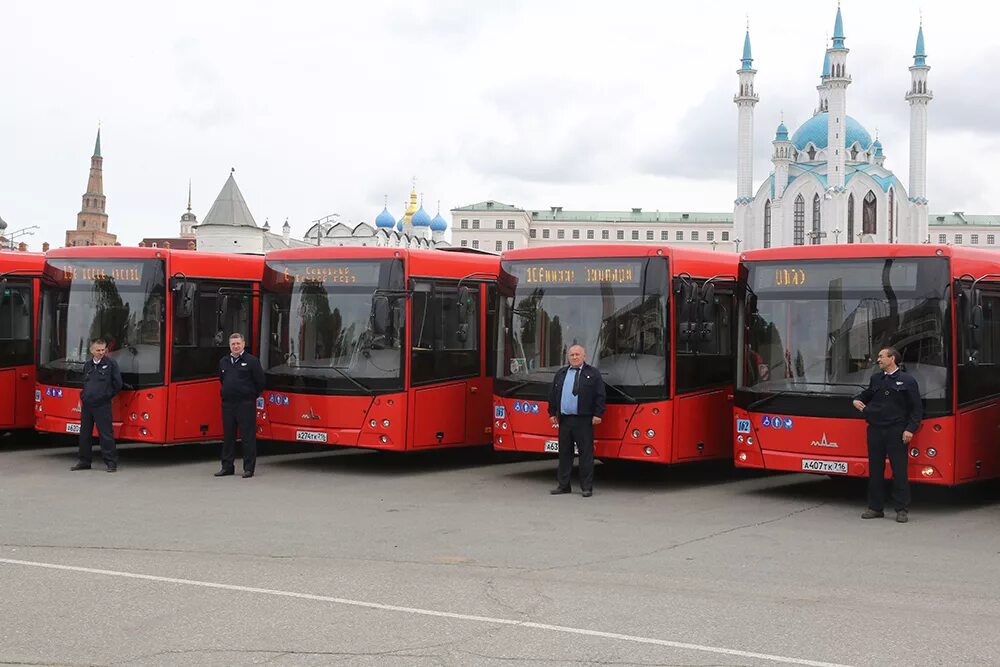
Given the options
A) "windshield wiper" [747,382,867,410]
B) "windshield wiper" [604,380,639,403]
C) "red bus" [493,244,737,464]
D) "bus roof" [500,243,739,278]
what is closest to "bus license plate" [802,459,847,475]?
"windshield wiper" [747,382,867,410]

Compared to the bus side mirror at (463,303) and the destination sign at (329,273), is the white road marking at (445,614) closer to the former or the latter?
the destination sign at (329,273)

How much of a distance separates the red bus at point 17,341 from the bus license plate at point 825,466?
11.3 meters

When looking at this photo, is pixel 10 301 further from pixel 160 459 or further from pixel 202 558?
pixel 202 558

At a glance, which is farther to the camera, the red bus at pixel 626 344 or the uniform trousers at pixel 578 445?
the red bus at pixel 626 344

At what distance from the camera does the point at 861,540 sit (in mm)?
11094

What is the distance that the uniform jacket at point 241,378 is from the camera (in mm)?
15305

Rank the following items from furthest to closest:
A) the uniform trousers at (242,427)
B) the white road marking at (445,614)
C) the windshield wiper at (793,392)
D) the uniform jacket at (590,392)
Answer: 1. the uniform trousers at (242,427)
2. the uniform jacket at (590,392)
3. the windshield wiper at (793,392)
4. the white road marking at (445,614)

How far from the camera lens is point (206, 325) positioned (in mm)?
16781

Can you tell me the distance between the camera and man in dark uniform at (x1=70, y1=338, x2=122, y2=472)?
1564cm

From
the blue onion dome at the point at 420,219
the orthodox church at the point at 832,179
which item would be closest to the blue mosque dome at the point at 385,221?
the blue onion dome at the point at 420,219

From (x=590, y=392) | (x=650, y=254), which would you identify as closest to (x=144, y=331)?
(x=590, y=392)

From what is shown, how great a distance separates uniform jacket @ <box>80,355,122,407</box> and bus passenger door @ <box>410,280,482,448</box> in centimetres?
380

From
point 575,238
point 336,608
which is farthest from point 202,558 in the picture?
point 575,238

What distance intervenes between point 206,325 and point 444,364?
3353mm
